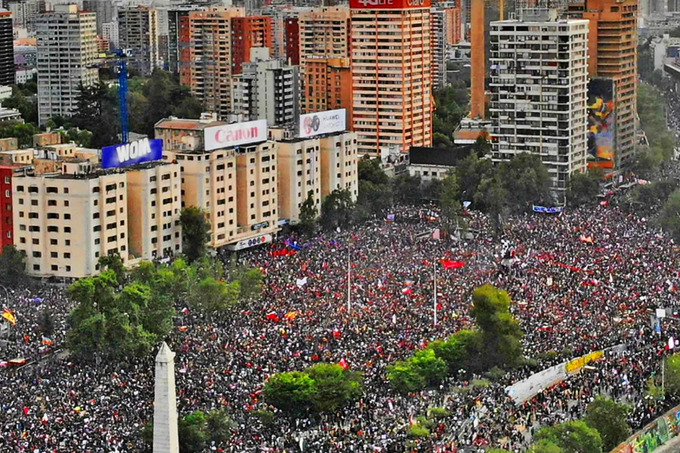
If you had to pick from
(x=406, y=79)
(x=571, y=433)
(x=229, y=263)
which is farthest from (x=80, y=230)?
(x=406, y=79)

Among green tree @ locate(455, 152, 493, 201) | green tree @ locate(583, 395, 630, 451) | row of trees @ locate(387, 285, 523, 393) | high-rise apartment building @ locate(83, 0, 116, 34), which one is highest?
high-rise apartment building @ locate(83, 0, 116, 34)

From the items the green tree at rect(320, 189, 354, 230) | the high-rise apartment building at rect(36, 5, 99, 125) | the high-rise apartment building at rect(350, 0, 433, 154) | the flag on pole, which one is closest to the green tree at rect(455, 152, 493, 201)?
the green tree at rect(320, 189, 354, 230)

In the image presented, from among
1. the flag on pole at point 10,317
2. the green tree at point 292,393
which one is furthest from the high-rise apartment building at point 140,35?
the green tree at point 292,393

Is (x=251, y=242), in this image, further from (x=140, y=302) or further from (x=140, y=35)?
(x=140, y=35)

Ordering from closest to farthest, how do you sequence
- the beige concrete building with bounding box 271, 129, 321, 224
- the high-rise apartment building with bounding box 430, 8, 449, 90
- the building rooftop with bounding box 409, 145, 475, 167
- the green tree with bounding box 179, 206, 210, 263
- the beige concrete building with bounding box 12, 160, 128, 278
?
the beige concrete building with bounding box 12, 160, 128, 278
the green tree with bounding box 179, 206, 210, 263
the beige concrete building with bounding box 271, 129, 321, 224
the building rooftop with bounding box 409, 145, 475, 167
the high-rise apartment building with bounding box 430, 8, 449, 90

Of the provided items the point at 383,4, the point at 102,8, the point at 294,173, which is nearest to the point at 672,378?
the point at 294,173

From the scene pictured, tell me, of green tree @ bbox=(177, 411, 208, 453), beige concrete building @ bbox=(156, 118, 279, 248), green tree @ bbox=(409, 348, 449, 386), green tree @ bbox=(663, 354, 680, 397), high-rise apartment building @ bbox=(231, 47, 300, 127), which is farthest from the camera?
high-rise apartment building @ bbox=(231, 47, 300, 127)

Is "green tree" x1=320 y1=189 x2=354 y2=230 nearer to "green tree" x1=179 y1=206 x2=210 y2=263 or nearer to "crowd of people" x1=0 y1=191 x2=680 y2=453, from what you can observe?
"crowd of people" x1=0 y1=191 x2=680 y2=453
